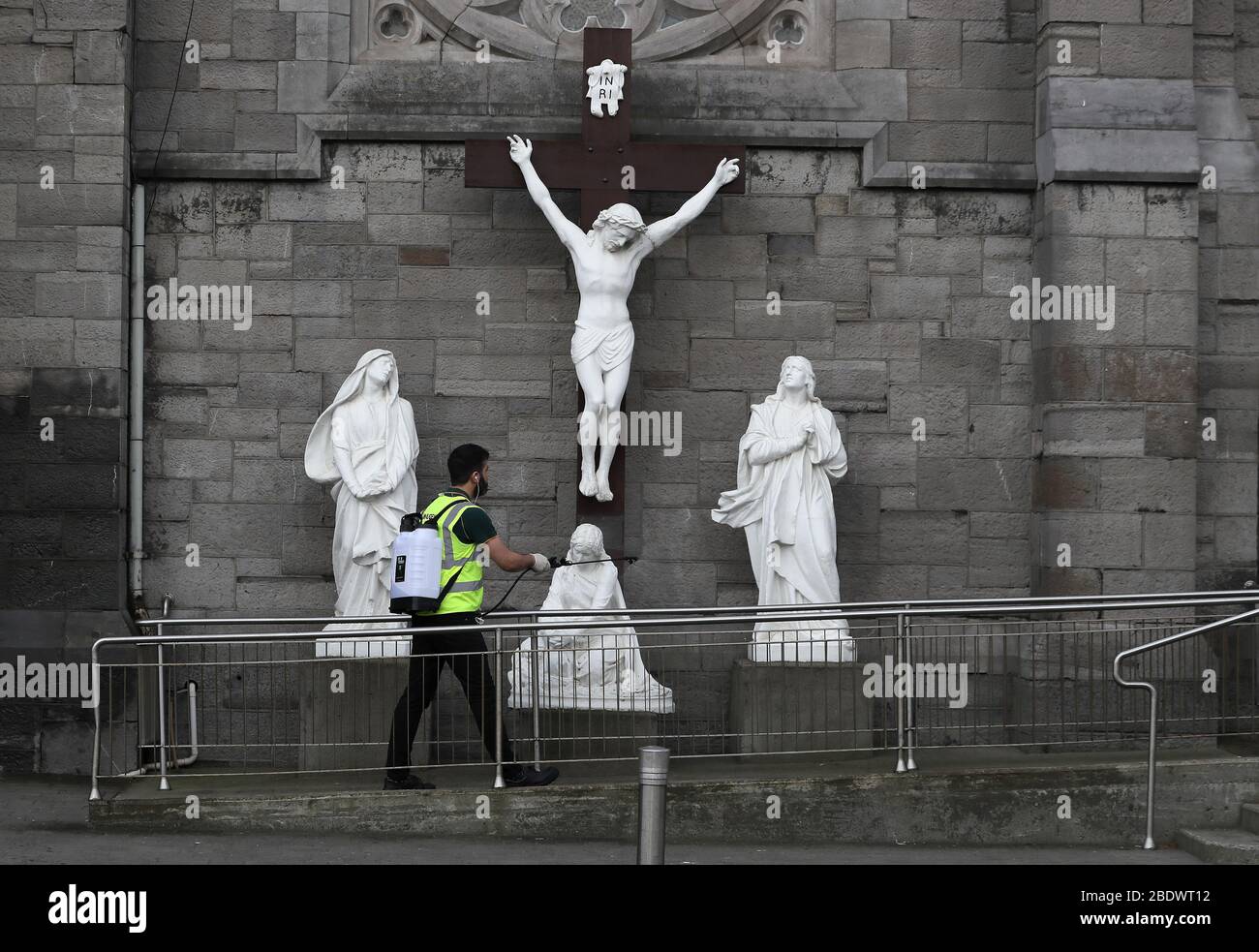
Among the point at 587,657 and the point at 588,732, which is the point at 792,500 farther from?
the point at 588,732

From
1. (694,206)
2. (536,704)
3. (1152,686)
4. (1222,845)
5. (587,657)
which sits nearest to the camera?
(1222,845)

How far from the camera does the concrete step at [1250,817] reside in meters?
8.98

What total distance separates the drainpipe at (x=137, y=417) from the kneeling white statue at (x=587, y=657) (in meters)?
2.74

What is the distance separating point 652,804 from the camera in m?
6.32

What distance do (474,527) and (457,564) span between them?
346mm

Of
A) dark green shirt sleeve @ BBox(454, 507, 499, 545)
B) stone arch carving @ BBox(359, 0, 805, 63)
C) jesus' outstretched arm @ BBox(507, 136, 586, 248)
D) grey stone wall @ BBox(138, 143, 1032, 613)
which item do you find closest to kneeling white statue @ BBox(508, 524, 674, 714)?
dark green shirt sleeve @ BBox(454, 507, 499, 545)

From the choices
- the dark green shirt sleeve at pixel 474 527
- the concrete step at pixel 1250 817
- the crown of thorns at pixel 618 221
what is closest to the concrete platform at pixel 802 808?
the concrete step at pixel 1250 817

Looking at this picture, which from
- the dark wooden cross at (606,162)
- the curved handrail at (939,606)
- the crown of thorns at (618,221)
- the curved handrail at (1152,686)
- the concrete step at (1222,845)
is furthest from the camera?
the dark wooden cross at (606,162)

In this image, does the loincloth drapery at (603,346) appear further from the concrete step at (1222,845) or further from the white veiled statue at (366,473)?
the concrete step at (1222,845)

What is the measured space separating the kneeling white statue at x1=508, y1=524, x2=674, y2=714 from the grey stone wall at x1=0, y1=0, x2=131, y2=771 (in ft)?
9.65

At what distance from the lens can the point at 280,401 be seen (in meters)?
11.5

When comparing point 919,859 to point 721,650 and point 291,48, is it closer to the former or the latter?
point 721,650

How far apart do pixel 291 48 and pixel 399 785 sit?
209 inches

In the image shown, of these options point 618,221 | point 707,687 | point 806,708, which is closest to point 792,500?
point 806,708
